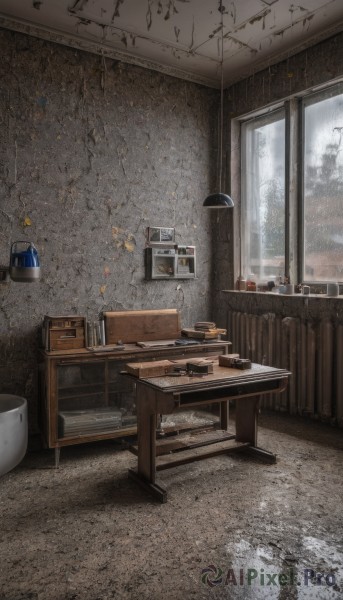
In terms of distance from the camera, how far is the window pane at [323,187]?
4414 mm

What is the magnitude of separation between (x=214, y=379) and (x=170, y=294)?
86.7 inches

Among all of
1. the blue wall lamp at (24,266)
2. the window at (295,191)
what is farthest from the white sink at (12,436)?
the window at (295,191)

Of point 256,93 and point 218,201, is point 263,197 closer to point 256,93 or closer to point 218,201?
point 256,93

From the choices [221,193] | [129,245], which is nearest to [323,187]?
[221,193]

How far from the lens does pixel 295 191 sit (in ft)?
15.7

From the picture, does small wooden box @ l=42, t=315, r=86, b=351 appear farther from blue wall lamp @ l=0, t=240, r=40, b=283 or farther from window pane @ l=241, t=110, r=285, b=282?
window pane @ l=241, t=110, r=285, b=282

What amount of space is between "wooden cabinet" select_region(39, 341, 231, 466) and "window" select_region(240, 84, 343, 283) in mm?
1339

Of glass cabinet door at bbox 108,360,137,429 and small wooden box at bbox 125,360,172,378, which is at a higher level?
small wooden box at bbox 125,360,172,378

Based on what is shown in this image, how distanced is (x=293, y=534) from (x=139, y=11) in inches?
168

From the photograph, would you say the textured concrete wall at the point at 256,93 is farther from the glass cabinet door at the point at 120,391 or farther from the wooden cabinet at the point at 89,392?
the glass cabinet door at the point at 120,391

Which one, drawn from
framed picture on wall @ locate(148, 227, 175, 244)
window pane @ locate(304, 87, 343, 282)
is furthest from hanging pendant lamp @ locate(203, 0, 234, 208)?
window pane @ locate(304, 87, 343, 282)

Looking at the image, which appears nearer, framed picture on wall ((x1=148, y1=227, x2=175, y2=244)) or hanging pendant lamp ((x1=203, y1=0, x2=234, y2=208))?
hanging pendant lamp ((x1=203, y1=0, x2=234, y2=208))

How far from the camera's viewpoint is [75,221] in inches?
173

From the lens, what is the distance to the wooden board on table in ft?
14.3
